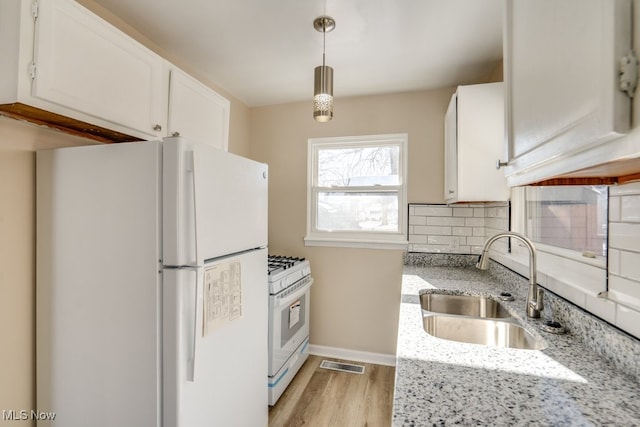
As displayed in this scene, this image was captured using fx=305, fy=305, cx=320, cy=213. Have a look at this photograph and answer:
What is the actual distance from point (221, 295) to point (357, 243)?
1.66 m

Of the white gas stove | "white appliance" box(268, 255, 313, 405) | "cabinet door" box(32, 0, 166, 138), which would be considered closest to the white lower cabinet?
"cabinet door" box(32, 0, 166, 138)

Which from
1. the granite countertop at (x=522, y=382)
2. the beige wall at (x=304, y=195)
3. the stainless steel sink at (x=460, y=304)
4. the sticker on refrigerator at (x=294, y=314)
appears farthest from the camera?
the beige wall at (x=304, y=195)

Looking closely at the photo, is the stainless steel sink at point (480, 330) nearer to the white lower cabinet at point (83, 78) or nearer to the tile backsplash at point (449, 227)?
the tile backsplash at point (449, 227)

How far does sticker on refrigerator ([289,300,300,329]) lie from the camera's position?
2391mm

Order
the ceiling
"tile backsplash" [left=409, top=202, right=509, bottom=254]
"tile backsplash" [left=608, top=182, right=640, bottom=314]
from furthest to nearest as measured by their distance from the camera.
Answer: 1. "tile backsplash" [left=409, top=202, right=509, bottom=254]
2. the ceiling
3. "tile backsplash" [left=608, top=182, right=640, bottom=314]

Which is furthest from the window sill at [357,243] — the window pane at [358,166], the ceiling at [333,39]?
the ceiling at [333,39]

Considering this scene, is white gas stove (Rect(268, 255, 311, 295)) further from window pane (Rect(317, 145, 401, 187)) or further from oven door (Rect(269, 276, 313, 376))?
window pane (Rect(317, 145, 401, 187))

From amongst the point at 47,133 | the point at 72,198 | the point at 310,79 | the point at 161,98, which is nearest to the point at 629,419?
the point at 72,198

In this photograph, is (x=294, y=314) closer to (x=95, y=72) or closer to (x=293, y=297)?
(x=293, y=297)

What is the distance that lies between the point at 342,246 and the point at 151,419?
1966 mm

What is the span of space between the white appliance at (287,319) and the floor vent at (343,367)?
Answer: 0.20 metres

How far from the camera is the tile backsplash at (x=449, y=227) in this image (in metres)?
2.60

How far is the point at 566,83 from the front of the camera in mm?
625

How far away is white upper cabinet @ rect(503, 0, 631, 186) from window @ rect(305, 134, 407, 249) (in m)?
1.84
